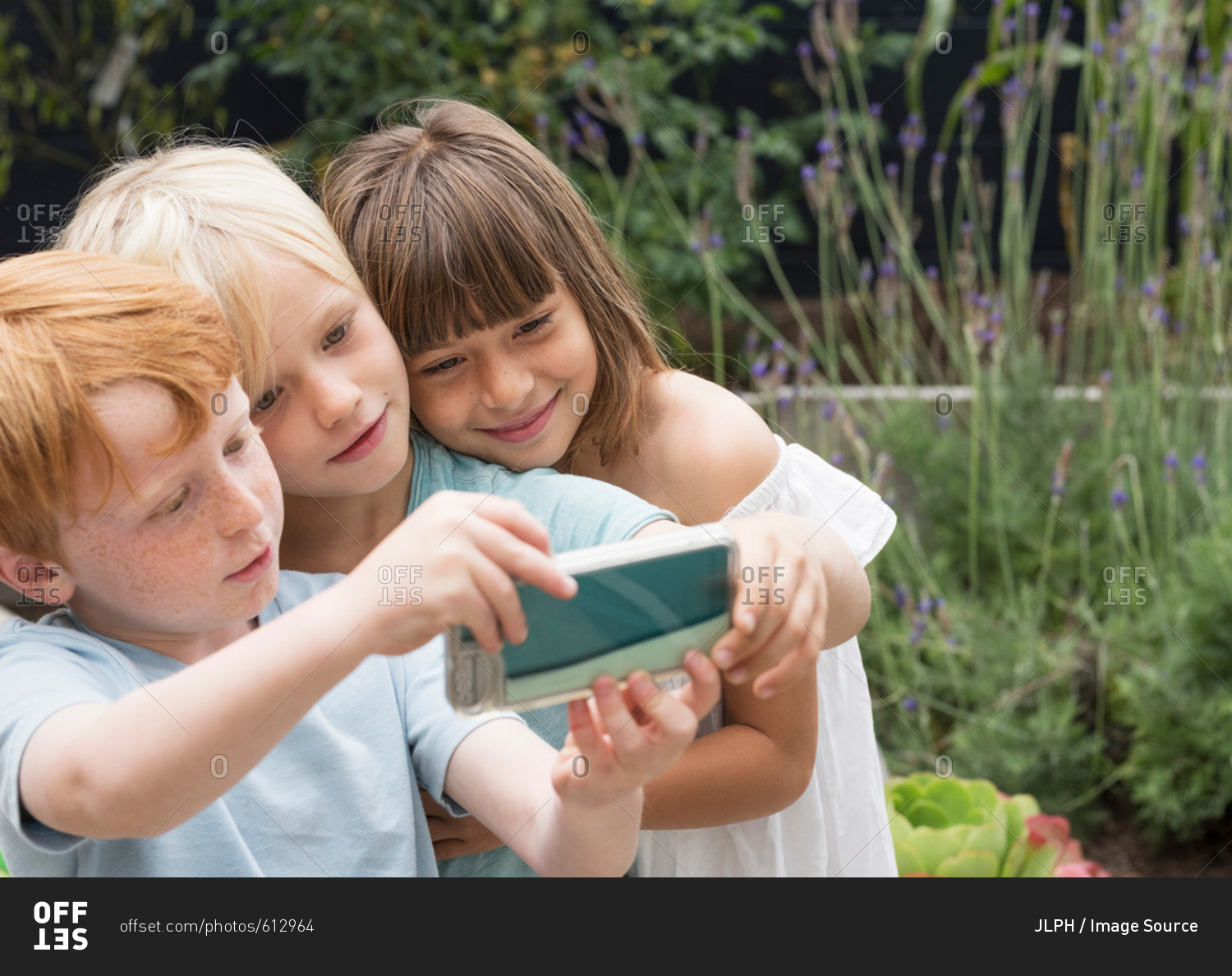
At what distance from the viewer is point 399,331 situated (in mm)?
881

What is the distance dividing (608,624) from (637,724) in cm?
6

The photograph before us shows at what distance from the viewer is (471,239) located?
2.83ft

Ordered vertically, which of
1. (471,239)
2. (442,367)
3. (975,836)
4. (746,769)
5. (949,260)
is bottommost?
(975,836)

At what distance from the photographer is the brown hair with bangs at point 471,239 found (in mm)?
866

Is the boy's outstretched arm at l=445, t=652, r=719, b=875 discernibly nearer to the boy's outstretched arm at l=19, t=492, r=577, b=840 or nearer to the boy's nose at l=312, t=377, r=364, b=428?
the boy's outstretched arm at l=19, t=492, r=577, b=840

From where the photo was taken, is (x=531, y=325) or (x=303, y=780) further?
(x=531, y=325)

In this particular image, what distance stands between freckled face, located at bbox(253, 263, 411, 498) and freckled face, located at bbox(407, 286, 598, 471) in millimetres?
78

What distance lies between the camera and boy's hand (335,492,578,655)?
0.51 meters

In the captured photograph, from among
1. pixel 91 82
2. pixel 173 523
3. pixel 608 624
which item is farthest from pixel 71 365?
pixel 91 82

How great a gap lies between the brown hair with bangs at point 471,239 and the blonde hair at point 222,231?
0.17 feet

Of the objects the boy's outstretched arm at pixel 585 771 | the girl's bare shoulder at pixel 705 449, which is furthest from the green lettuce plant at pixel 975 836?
the boy's outstretched arm at pixel 585 771

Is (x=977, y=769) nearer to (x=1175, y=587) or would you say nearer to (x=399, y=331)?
(x=1175, y=587)

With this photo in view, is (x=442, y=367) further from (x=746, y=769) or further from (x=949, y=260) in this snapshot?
(x=949, y=260)

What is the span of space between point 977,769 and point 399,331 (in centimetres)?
103
